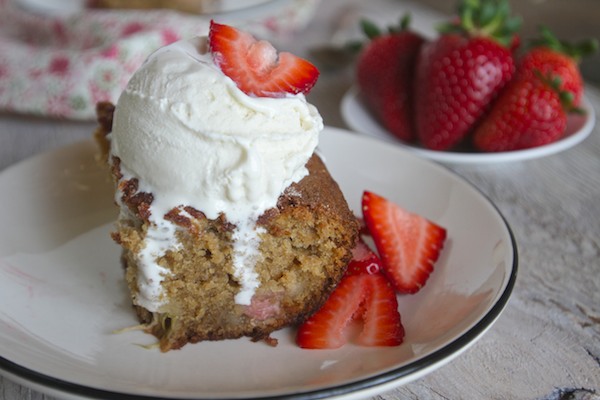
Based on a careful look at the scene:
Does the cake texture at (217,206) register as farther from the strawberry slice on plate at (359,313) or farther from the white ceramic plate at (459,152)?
the white ceramic plate at (459,152)

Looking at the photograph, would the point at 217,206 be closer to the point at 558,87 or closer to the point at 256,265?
the point at 256,265

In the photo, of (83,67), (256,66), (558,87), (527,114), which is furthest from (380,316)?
(83,67)

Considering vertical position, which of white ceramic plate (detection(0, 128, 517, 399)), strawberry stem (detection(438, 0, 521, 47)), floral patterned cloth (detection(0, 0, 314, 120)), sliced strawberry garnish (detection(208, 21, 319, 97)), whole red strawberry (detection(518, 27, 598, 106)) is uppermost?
sliced strawberry garnish (detection(208, 21, 319, 97))

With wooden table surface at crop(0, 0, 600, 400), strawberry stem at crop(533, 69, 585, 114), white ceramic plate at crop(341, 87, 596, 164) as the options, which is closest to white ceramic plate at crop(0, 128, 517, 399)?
wooden table surface at crop(0, 0, 600, 400)

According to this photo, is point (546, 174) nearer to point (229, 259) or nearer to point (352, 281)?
point (352, 281)

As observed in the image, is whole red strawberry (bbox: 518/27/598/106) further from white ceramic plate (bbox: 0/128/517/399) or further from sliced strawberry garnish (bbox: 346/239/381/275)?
sliced strawberry garnish (bbox: 346/239/381/275)
